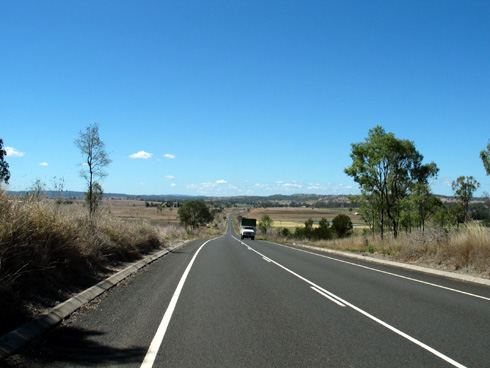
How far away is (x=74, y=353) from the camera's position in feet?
16.8

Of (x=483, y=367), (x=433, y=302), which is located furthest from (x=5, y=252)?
(x=433, y=302)

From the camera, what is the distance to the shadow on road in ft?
15.7

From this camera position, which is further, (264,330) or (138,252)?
(138,252)

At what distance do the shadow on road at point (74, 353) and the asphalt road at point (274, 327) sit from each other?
1 centimetres

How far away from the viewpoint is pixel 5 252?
686 cm

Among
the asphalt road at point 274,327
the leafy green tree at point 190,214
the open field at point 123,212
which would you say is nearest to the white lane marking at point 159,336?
the asphalt road at point 274,327

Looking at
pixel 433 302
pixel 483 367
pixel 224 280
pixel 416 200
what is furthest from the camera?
pixel 416 200

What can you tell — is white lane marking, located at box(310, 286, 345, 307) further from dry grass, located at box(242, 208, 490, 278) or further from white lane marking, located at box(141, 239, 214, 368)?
dry grass, located at box(242, 208, 490, 278)

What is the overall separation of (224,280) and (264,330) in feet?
17.8

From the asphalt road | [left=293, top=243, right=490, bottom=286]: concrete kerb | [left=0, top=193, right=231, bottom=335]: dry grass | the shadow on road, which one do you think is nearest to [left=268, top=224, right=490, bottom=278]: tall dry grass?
[left=293, top=243, right=490, bottom=286]: concrete kerb

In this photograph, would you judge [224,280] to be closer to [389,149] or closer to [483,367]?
[483,367]

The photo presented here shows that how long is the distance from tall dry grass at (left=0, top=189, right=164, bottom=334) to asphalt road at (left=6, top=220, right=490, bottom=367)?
2.68ft

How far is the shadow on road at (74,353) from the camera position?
479cm

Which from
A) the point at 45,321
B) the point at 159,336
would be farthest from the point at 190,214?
the point at 159,336
